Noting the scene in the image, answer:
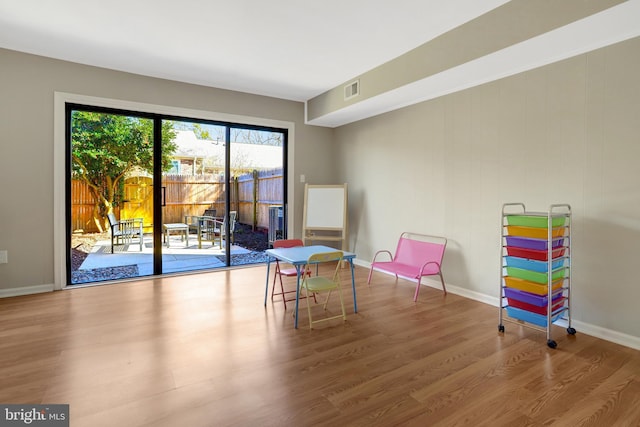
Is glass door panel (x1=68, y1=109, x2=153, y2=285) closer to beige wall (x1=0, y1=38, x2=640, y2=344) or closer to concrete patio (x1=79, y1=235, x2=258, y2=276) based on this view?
concrete patio (x1=79, y1=235, x2=258, y2=276)

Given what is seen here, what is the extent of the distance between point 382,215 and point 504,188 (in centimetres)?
195

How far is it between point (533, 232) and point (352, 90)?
2944 millimetres

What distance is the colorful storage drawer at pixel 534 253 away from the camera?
2.80 meters

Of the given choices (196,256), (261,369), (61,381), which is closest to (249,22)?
(261,369)

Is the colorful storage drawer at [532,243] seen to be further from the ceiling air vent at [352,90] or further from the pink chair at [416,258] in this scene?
the ceiling air vent at [352,90]

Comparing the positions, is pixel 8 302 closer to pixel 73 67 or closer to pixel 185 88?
pixel 73 67

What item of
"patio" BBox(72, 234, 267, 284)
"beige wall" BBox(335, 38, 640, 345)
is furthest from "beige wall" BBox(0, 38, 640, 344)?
"patio" BBox(72, 234, 267, 284)

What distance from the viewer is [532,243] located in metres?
2.87

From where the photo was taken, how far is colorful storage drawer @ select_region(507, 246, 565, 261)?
2.80 meters

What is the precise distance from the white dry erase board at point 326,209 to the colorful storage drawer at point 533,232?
2797mm

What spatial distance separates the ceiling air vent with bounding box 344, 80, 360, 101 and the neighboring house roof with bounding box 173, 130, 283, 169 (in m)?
1.58

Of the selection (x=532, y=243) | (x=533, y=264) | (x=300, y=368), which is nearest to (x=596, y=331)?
(x=533, y=264)

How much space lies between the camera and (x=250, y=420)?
179cm

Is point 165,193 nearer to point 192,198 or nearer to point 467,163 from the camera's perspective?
point 192,198
